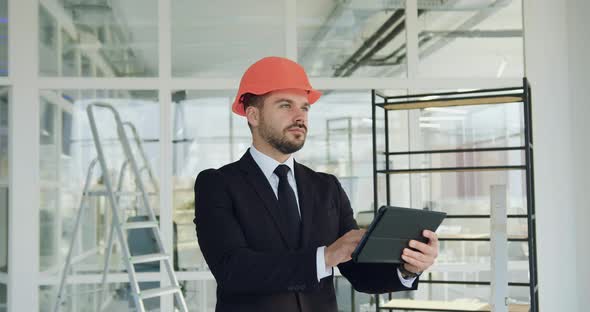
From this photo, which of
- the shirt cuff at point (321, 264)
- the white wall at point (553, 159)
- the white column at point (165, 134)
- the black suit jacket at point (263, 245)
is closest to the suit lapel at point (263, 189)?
the black suit jacket at point (263, 245)

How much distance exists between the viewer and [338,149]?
5109mm

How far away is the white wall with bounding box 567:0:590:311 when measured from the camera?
511 centimetres

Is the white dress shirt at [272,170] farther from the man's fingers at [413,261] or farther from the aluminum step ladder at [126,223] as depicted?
the aluminum step ladder at [126,223]

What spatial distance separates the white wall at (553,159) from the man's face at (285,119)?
12.4 ft

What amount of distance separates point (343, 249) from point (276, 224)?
0.19 m

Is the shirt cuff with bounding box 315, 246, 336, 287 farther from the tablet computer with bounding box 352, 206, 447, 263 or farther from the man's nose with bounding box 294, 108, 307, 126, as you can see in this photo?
the man's nose with bounding box 294, 108, 307, 126

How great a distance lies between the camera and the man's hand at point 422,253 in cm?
157

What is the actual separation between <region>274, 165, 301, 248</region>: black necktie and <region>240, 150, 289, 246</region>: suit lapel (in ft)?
0.05

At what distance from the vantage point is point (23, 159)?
15.7 ft

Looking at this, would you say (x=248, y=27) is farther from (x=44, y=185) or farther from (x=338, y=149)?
(x=44, y=185)

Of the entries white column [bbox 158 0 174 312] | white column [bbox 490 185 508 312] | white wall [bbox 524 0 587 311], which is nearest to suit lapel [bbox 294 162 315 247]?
white column [bbox 490 185 508 312]

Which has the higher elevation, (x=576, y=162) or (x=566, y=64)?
(x=566, y=64)

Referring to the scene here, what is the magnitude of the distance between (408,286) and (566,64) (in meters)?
3.98

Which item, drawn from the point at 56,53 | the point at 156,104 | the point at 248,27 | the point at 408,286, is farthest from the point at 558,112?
the point at 408,286
